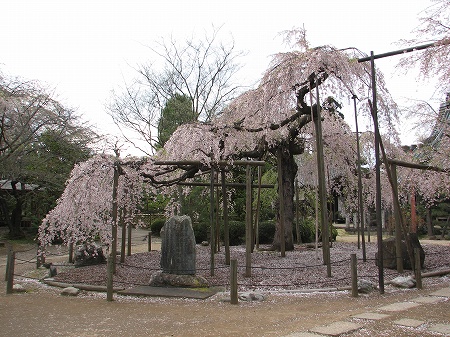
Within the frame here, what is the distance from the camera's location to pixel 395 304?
5875mm

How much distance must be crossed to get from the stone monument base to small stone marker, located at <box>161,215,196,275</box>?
12 cm

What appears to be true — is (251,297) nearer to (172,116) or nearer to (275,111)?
(275,111)

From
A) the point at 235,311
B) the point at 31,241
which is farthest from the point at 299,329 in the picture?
the point at 31,241

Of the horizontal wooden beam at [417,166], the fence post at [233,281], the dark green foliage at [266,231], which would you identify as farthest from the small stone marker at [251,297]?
the dark green foliage at [266,231]

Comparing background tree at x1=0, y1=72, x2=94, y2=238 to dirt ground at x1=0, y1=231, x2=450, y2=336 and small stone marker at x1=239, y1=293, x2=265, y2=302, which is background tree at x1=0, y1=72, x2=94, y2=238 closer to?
dirt ground at x1=0, y1=231, x2=450, y2=336

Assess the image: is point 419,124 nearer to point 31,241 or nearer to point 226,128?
point 226,128

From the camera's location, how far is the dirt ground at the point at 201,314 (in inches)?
188

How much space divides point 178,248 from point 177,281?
2.18ft

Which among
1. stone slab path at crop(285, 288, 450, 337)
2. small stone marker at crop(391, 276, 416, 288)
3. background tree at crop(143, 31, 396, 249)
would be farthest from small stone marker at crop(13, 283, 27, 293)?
small stone marker at crop(391, 276, 416, 288)

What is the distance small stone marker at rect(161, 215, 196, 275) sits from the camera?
26.2 feet

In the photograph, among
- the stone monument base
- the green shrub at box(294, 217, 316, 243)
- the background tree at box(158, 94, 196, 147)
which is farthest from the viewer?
the background tree at box(158, 94, 196, 147)

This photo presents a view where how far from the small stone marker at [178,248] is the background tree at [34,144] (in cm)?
1038

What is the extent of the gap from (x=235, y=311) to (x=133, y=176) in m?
5.40

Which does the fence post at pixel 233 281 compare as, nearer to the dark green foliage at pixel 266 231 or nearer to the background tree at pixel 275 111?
the background tree at pixel 275 111
